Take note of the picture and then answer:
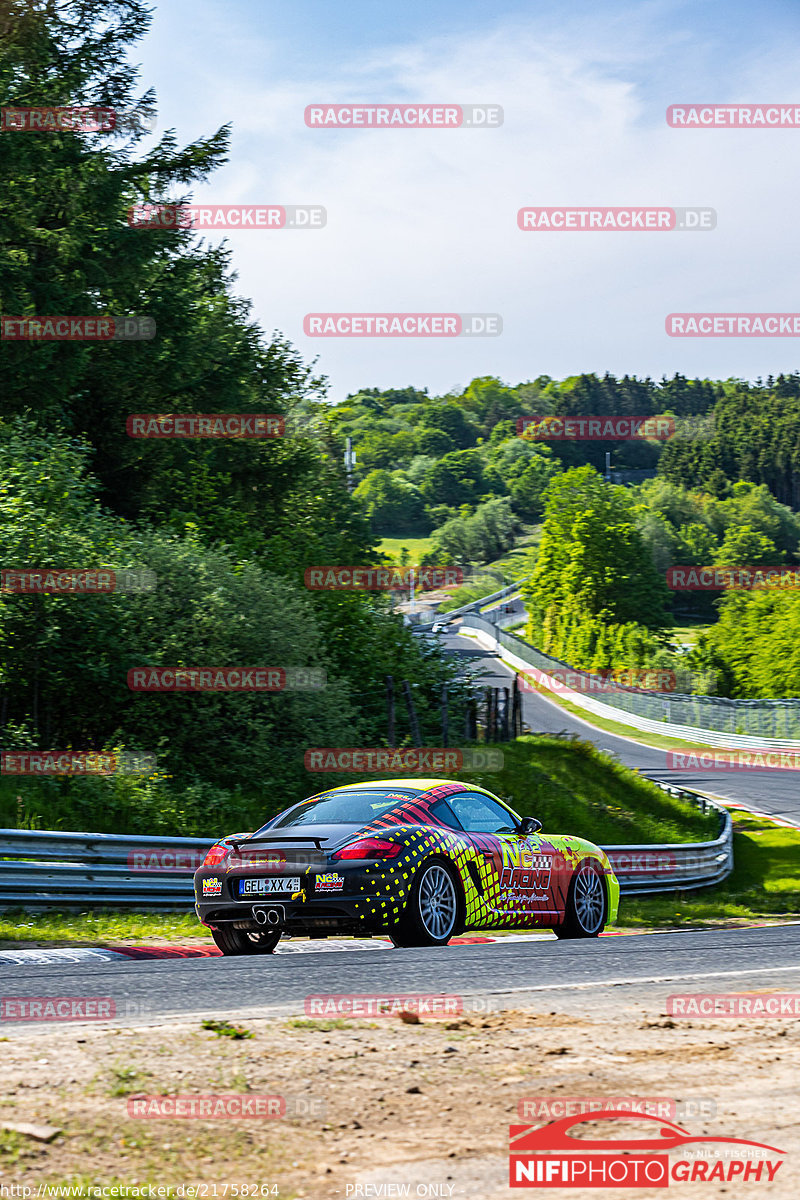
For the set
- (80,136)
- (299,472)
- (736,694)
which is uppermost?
(80,136)

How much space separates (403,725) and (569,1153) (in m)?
21.7

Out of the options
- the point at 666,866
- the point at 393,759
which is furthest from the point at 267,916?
the point at 666,866

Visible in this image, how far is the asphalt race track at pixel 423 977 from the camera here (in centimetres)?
698

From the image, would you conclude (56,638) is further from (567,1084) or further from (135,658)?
(567,1084)

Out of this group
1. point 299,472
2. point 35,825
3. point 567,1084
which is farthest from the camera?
point 299,472

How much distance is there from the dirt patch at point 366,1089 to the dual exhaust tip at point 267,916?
305 centimetres

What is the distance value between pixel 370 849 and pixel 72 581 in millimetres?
10287

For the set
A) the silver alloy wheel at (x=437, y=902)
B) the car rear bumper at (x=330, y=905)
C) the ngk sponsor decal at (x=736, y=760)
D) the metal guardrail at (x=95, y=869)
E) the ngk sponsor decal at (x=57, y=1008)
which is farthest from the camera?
the ngk sponsor decal at (x=736, y=760)

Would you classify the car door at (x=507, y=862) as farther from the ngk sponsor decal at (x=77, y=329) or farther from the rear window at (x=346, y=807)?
the ngk sponsor decal at (x=77, y=329)

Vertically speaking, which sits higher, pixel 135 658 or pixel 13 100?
pixel 13 100

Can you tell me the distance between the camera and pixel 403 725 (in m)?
25.8

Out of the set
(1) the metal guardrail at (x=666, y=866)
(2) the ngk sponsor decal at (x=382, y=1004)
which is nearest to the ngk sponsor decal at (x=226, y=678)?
(1) the metal guardrail at (x=666, y=866)

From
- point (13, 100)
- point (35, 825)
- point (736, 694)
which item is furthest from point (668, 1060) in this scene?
point (736, 694)

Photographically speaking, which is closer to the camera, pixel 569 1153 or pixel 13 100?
pixel 569 1153
